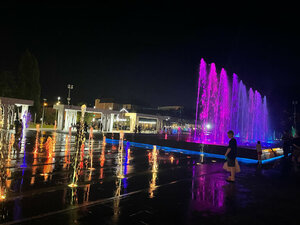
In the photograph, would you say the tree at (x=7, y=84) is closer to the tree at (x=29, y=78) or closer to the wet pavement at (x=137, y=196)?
the tree at (x=29, y=78)

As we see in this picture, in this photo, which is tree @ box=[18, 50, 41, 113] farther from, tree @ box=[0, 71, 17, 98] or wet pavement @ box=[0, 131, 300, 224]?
wet pavement @ box=[0, 131, 300, 224]

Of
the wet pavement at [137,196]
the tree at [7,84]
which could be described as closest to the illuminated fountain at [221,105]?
the wet pavement at [137,196]

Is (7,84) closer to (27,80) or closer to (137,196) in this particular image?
(27,80)

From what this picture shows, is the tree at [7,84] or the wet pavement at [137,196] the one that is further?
the tree at [7,84]

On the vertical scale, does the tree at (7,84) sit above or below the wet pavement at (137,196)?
above

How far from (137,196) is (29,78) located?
5228 centimetres

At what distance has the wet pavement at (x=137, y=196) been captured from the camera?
455 cm

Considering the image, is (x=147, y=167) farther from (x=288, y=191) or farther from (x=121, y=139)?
(x=121, y=139)

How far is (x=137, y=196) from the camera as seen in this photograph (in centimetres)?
586

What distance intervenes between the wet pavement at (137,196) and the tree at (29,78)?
149 ft

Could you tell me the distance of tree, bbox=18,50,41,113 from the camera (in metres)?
48.7

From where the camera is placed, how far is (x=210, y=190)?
6832 millimetres

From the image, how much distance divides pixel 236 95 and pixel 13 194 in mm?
28701

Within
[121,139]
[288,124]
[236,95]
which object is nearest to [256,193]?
[121,139]
